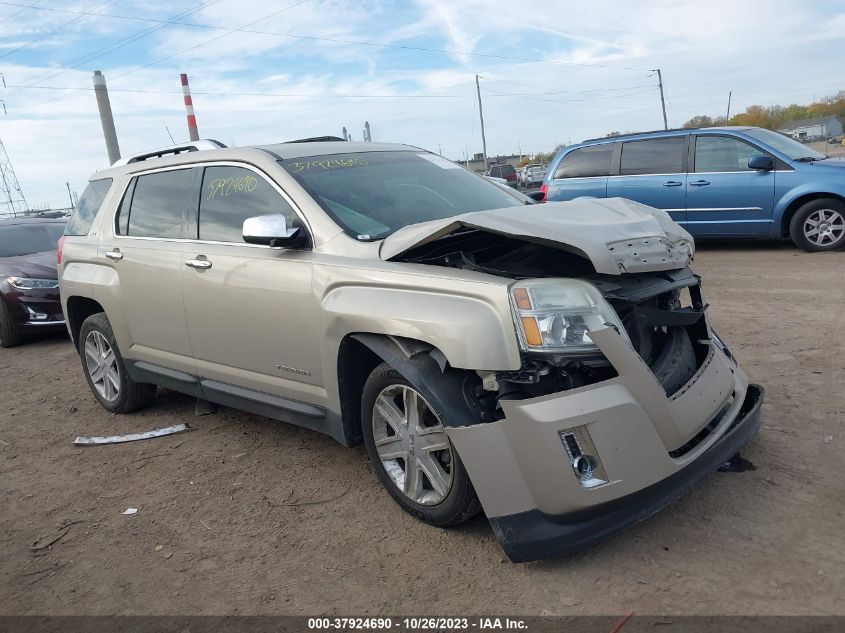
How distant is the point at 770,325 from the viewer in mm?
5957

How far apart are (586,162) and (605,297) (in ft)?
28.0

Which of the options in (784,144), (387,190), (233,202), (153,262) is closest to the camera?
(387,190)

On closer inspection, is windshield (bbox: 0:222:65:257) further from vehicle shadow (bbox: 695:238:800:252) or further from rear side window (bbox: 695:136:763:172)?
vehicle shadow (bbox: 695:238:800:252)

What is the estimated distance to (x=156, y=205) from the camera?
4.78m

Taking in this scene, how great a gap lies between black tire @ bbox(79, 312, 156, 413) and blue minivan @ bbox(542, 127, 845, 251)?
24.0 ft

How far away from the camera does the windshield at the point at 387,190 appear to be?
12.2 ft

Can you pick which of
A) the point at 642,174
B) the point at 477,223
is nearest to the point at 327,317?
the point at 477,223

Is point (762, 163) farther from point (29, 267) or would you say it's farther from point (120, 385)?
point (29, 267)

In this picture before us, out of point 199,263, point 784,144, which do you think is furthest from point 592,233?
point 784,144

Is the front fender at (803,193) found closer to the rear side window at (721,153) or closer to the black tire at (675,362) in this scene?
the rear side window at (721,153)

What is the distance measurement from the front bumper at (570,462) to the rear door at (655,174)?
7.77m

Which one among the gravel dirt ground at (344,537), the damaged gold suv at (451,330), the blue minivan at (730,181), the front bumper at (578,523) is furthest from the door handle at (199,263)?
the blue minivan at (730,181)

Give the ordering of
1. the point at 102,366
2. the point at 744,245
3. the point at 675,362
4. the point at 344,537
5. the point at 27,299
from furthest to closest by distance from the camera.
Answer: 1. the point at 744,245
2. the point at 27,299
3. the point at 102,366
4. the point at 344,537
5. the point at 675,362

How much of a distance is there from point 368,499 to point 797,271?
654cm
